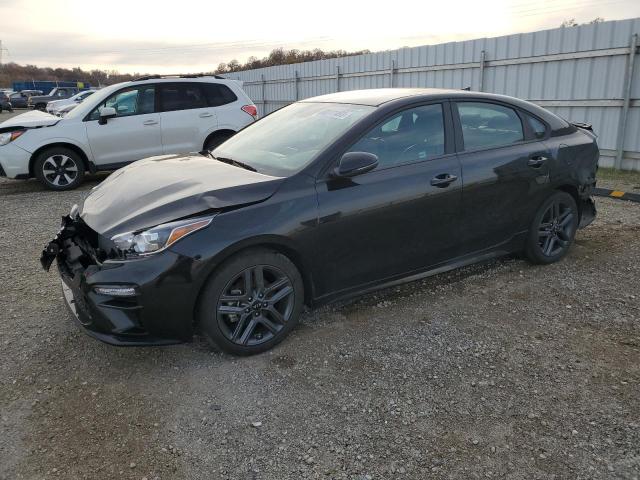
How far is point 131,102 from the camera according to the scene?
8.73 meters

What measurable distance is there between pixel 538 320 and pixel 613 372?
720 mm

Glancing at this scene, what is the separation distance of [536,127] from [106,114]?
6.64 m

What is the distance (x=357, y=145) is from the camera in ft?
11.8

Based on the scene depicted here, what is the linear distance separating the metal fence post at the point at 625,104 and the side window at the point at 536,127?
5429mm

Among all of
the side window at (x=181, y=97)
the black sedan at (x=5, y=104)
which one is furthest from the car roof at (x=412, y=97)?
the black sedan at (x=5, y=104)

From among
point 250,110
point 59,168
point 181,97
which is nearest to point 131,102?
point 181,97

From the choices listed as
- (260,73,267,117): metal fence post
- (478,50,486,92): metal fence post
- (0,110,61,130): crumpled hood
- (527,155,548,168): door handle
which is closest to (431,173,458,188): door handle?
(527,155,548,168): door handle

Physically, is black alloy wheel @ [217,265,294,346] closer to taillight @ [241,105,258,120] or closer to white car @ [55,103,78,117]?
taillight @ [241,105,258,120]

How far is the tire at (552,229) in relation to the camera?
4648 millimetres

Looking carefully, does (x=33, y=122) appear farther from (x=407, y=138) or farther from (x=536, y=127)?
(x=536, y=127)

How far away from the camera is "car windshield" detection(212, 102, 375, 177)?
3625 mm

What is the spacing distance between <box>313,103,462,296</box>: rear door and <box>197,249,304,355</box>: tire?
0.25 meters

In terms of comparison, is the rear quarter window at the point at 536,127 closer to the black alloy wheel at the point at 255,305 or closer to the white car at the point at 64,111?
the black alloy wheel at the point at 255,305

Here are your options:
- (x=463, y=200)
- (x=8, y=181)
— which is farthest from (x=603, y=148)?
(x=8, y=181)
